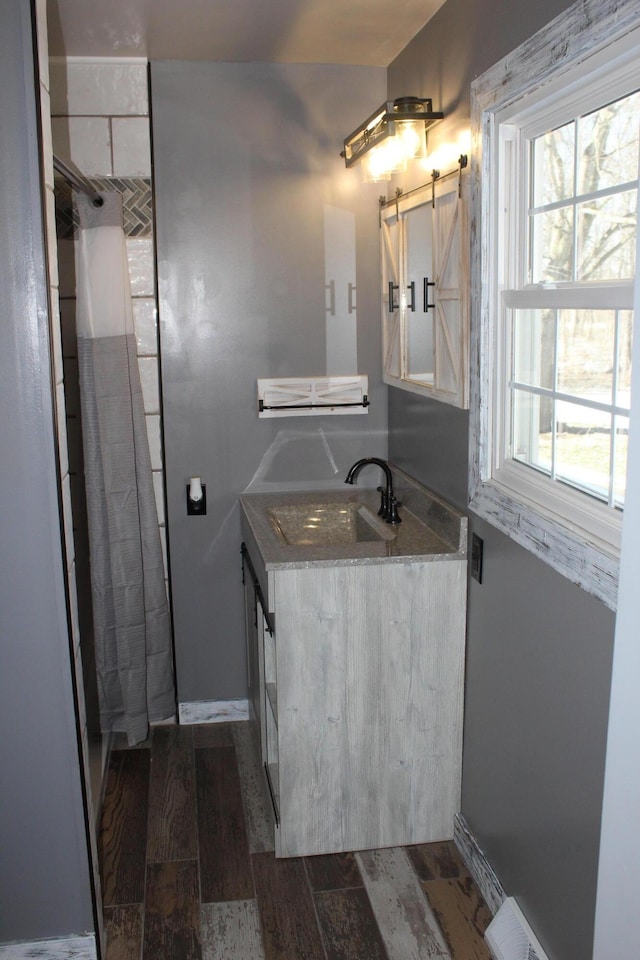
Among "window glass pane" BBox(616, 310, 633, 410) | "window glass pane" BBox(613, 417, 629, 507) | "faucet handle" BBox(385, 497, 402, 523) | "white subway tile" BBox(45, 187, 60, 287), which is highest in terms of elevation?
"white subway tile" BBox(45, 187, 60, 287)

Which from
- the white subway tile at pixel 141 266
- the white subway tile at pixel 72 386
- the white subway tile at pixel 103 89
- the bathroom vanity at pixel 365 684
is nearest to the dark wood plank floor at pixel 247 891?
the bathroom vanity at pixel 365 684

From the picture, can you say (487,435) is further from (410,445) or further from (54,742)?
(54,742)

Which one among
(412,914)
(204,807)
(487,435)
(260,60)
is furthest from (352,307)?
(412,914)

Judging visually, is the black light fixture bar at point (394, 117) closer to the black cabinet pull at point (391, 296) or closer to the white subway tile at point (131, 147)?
the black cabinet pull at point (391, 296)

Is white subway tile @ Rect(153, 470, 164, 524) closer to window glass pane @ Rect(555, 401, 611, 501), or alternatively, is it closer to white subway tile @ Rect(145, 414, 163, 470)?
white subway tile @ Rect(145, 414, 163, 470)

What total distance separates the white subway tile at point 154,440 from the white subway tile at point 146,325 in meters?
0.25

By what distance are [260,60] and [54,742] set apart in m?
2.49

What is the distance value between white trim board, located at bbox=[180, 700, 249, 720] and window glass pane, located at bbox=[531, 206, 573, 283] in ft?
7.44

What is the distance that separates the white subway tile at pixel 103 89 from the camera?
10.6ft

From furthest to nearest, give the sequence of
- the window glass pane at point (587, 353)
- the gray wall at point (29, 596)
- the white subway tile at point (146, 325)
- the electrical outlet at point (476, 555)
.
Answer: the white subway tile at point (146, 325), the electrical outlet at point (476, 555), the gray wall at point (29, 596), the window glass pane at point (587, 353)

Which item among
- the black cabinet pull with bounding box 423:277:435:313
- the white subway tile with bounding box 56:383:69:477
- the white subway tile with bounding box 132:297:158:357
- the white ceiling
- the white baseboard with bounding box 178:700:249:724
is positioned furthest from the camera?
the white baseboard with bounding box 178:700:249:724

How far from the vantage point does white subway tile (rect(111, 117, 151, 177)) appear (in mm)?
3295

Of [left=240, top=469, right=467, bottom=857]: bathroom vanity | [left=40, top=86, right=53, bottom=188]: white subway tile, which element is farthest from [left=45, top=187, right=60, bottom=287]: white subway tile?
[left=240, top=469, right=467, bottom=857]: bathroom vanity

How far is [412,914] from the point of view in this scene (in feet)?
8.09
